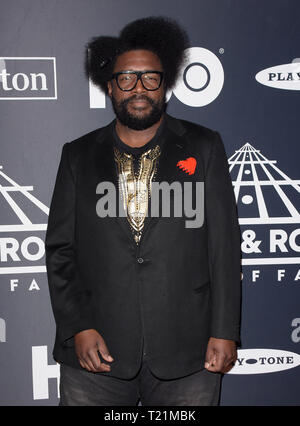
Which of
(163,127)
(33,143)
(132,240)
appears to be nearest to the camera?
(132,240)

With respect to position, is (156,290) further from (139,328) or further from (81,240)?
(81,240)

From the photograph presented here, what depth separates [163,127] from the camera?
5.86 ft

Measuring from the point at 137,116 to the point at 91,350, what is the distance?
0.94 m

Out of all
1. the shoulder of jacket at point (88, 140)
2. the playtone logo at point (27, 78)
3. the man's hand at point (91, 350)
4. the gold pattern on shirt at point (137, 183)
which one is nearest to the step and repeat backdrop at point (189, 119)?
the playtone logo at point (27, 78)

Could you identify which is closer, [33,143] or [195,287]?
[195,287]

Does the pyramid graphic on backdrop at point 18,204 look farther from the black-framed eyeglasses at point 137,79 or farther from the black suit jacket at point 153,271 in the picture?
the black-framed eyeglasses at point 137,79

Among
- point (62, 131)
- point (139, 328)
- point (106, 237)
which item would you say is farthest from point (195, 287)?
point (62, 131)

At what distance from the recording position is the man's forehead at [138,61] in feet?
5.61

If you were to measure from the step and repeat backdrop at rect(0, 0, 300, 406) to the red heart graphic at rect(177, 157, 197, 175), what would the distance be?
2.06ft

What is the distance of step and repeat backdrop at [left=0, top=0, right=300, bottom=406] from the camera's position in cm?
215

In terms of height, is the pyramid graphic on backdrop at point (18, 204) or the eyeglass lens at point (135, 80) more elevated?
the eyeglass lens at point (135, 80)

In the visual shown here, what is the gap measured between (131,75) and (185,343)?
110 cm

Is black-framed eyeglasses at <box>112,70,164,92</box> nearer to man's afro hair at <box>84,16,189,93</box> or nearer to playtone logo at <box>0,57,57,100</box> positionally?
man's afro hair at <box>84,16,189,93</box>
